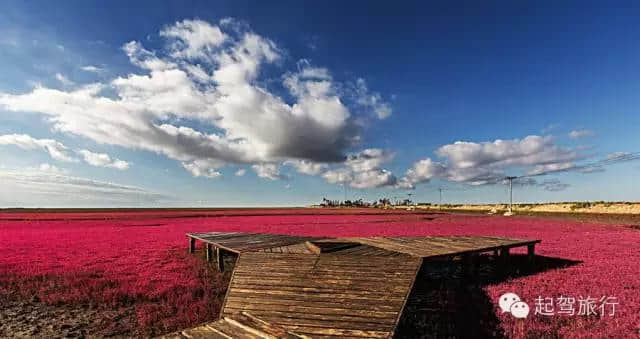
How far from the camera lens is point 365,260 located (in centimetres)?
841

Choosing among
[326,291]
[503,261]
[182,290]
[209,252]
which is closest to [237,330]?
[326,291]

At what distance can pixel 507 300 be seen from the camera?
7.81m

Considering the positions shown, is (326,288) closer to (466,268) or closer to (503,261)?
(466,268)

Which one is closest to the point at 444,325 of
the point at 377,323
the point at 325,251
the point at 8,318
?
the point at 377,323

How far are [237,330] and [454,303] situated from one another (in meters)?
5.51

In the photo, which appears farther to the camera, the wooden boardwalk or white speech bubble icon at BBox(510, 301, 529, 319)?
white speech bubble icon at BBox(510, 301, 529, 319)

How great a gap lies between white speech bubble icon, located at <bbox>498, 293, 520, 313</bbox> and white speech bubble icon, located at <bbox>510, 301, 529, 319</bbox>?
0.09 metres

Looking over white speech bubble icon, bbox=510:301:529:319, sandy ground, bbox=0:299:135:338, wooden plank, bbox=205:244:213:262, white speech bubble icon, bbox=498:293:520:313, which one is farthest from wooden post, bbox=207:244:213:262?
white speech bubble icon, bbox=510:301:529:319

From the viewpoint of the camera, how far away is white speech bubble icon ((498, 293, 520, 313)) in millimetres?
7308

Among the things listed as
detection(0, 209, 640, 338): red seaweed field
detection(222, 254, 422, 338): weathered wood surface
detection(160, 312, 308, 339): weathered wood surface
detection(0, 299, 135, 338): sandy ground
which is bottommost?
detection(0, 299, 135, 338): sandy ground

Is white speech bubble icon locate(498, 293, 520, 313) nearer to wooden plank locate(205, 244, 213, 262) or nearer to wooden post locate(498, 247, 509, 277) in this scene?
wooden post locate(498, 247, 509, 277)

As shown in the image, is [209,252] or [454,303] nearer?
[454,303]

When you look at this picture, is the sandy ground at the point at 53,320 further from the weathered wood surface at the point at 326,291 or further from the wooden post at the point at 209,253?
the wooden post at the point at 209,253

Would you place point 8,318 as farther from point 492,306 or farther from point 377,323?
point 492,306
